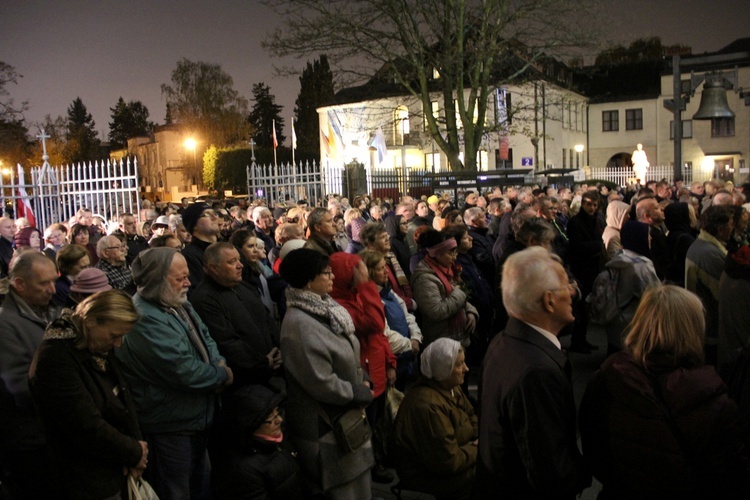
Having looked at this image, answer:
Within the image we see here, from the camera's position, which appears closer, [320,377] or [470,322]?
[320,377]

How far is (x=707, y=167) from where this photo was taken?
53.4 m

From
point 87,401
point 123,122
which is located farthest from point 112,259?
point 123,122

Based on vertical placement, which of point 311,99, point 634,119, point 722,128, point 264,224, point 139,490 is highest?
point 311,99

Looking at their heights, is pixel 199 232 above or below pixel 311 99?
below

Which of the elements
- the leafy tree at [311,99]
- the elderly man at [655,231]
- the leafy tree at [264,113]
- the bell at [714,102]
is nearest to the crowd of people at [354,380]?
the elderly man at [655,231]

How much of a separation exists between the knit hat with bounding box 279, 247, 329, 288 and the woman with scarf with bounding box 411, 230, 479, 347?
1.97 meters

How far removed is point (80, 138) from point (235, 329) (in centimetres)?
9811

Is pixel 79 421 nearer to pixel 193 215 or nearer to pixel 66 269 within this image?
pixel 66 269

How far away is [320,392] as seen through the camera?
164 inches

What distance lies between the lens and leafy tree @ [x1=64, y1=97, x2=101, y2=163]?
73875mm

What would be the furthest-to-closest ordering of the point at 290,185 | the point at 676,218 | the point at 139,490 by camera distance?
1. the point at 290,185
2. the point at 676,218
3. the point at 139,490

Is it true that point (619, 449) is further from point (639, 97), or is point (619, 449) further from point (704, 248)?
point (639, 97)

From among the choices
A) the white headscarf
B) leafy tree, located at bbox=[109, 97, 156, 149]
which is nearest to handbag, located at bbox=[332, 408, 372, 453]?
the white headscarf

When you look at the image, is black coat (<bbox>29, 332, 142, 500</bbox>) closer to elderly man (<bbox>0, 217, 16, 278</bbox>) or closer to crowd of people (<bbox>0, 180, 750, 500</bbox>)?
crowd of people (<bbox>0, 180, 750, 500</bbox>)
